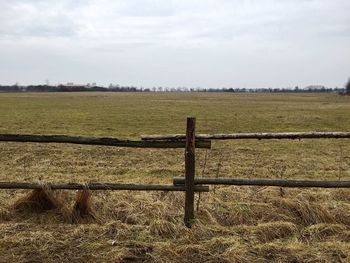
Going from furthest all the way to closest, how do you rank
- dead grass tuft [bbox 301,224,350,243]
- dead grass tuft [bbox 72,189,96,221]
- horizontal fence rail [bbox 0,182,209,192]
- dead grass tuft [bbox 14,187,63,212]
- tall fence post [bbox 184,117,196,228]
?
dead grass tuft [bbox 14,187,63,212]
dead grass tuft [bbox 72,189,96,221]
horizontal fence rail [bbox 0,182,209,192]
tall fence post [bbox 184,117,196,228]
dead grass tuft [bbox 301,224,350,243]

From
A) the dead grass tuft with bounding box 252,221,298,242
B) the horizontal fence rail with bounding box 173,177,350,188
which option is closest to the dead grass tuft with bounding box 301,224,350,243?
the dead grass tuft with bounding box 252,221,298,242

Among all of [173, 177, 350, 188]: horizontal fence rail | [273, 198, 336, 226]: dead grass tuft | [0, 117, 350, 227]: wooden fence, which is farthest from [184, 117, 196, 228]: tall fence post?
[273, 198, 336, 226]: dead grass tuft

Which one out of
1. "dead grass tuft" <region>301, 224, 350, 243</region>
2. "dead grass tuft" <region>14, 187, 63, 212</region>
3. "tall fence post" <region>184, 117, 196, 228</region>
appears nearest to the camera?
"dead grass tuft" <region>301, 224, 350, 243</region>

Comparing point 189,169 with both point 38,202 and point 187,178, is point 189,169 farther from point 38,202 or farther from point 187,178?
point 38,202

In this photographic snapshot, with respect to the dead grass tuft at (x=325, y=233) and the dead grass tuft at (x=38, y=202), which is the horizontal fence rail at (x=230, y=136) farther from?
the dead grass tuft at (x=38, y=202)

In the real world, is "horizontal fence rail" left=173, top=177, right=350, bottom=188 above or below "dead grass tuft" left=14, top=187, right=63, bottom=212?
above

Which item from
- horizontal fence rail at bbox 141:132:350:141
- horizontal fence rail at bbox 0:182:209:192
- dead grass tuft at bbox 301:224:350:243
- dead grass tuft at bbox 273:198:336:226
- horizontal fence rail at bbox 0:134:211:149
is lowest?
dead grass tuft at bbox 301:224:350:243

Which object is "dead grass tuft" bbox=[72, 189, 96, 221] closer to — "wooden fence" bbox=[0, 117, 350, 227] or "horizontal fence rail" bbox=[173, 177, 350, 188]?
"wooden fence" bbox=[0, 117, 350, 227]

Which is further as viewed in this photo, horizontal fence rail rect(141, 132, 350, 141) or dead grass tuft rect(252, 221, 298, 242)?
horizontal fence rail rect(141, 132, 350, 141)

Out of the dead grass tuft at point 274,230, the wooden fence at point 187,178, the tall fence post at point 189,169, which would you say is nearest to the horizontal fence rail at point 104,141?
the wooden fence at point 187,178

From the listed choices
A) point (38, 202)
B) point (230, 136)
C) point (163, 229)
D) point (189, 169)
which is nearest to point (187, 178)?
point (189, 169)

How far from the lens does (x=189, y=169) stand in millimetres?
5949

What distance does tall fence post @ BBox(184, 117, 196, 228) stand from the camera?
591cm

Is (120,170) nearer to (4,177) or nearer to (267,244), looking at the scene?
(4,177)
